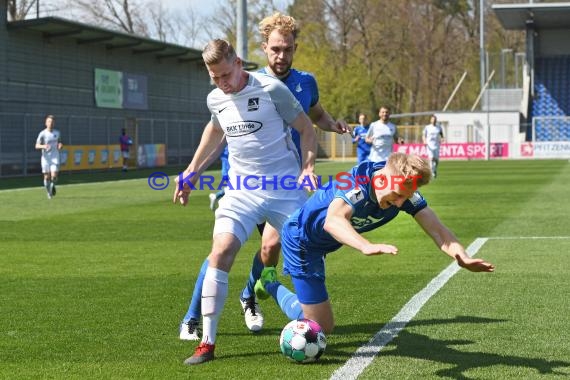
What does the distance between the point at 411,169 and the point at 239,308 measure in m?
3.06

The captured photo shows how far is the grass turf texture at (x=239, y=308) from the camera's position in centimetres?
562

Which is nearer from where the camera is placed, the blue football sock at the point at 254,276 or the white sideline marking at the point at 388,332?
the white sideline marking at the point at 388,332

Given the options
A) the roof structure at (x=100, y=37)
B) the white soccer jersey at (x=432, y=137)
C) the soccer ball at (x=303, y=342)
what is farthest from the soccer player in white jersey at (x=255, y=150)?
the white soccer jersey at (x=432, y=137)

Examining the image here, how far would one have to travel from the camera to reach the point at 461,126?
5806 centimetres

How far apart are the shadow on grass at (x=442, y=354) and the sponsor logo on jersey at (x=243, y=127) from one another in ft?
4.90

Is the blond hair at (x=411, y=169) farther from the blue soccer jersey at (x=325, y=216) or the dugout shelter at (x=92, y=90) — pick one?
the dugout shelter at (x=92, y=90)

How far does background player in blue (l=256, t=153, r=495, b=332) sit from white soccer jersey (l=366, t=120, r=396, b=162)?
17.6 metres

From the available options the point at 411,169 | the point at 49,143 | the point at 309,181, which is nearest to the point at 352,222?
the point at 411,169

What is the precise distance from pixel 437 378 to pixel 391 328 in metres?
1.49

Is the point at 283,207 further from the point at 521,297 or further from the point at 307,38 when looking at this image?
the point at 307,38

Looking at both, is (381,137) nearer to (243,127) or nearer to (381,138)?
(381,138)

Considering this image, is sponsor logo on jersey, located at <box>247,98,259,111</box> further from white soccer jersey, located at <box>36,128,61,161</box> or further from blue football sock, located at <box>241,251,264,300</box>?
white soccer jersey, located at <box>36,128,61,161</box>

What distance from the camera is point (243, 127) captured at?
6.25 meters

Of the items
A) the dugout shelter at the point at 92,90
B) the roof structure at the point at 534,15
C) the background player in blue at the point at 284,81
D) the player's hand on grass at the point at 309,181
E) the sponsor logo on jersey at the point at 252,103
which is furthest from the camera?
the roof structure at the point at 534,15
